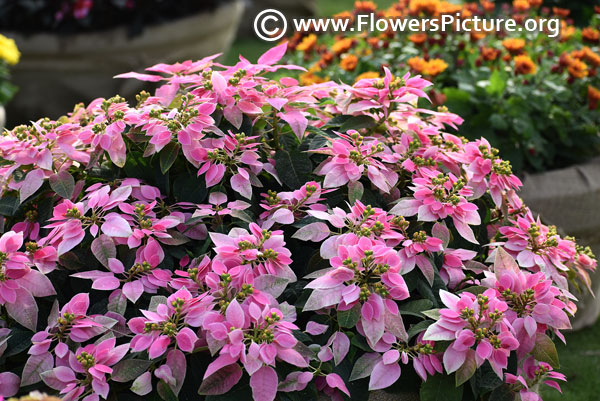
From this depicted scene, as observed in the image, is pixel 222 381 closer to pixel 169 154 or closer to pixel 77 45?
pixel 169 154

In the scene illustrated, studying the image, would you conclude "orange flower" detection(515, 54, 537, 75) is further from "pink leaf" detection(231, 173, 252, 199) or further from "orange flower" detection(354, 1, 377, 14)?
"pink leaf" detection(231, 173, 252, 199)

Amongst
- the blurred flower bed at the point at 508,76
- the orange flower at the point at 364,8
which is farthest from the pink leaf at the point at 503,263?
the orange flower at the point at 364,8

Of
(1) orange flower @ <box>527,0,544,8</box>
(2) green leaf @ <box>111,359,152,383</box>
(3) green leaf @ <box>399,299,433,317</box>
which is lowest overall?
(2) green leaf @ <box>111,359,152,383</box>

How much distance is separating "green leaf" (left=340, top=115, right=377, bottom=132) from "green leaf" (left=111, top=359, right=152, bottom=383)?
62 cm

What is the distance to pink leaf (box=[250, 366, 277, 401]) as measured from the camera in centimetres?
106

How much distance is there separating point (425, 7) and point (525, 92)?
0.50 meters

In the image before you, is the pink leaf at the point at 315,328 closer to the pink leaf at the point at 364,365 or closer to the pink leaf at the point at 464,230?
the pink leaf at the point at 364,365

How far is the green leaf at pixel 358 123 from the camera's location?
4.85 feet

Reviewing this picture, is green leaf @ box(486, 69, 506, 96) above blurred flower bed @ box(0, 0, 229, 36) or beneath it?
above

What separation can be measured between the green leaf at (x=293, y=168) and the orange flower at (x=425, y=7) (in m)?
1.43

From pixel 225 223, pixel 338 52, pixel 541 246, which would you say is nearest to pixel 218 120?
pixel 225 223

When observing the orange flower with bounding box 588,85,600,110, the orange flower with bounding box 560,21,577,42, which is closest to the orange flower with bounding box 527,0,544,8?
the orange flower with bounding box 560,21,577,42

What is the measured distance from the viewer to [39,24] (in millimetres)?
3947

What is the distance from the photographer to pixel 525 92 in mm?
2398
